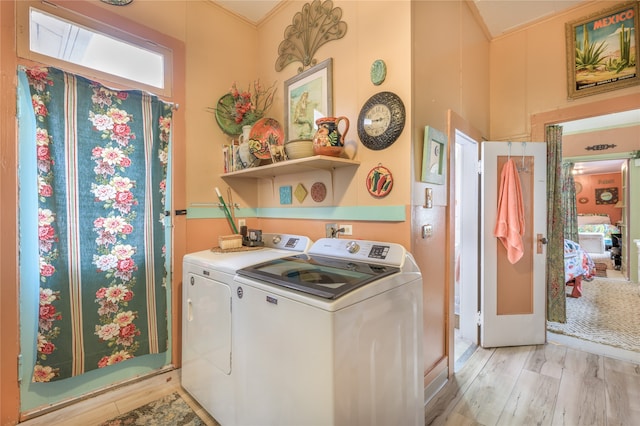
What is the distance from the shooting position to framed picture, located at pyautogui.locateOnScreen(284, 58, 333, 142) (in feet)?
6.59

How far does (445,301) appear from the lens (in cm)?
204

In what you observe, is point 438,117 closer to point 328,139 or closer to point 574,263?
point 328,139

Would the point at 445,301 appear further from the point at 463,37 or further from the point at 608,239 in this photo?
the point at 608,239

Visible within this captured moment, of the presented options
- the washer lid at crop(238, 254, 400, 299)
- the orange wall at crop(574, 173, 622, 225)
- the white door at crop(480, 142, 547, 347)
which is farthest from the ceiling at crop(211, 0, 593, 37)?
the orange wall at crop(574, 173, 622, 225)

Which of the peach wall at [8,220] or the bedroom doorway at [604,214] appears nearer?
the peach wall at [8,220]

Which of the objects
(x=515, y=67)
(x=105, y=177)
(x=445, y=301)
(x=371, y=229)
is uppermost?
(x=515, y=67)

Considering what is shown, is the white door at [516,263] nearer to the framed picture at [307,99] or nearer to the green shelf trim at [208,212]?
the framed picture at [307,99]

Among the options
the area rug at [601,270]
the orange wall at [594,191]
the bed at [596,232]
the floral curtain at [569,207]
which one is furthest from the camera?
the orange wall at [594,191]

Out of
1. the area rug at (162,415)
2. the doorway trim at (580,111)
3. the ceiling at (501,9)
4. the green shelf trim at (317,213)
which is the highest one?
the ceiling at (501,9)

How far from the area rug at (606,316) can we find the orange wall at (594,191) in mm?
3388

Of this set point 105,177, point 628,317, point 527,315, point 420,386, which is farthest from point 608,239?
point 105,177

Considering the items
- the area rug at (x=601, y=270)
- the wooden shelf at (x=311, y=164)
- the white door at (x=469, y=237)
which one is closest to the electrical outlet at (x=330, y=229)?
the wooden shelf at (x=311, y=164)

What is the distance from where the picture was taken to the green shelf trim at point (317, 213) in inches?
65.3

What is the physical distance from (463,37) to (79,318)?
3.41 metres
